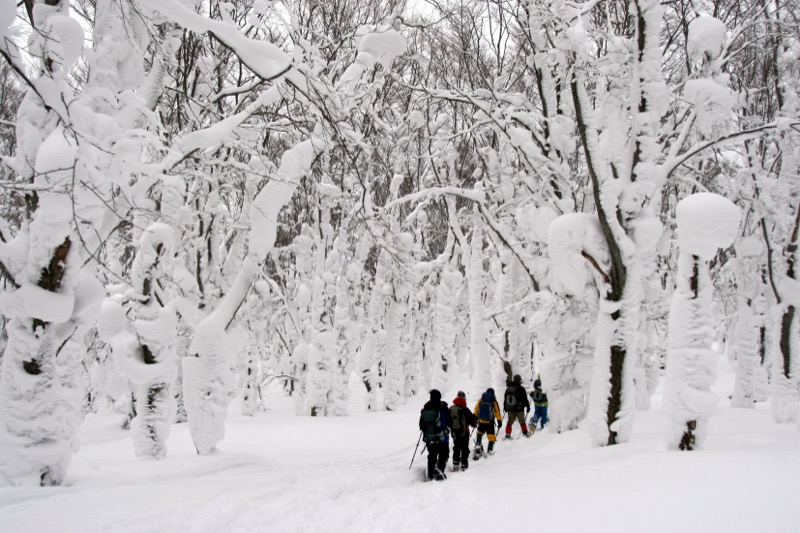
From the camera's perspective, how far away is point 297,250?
61.7ft

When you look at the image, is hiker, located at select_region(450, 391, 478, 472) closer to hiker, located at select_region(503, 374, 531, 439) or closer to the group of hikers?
the group of hikers

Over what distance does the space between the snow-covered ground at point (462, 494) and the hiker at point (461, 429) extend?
1.39 feet

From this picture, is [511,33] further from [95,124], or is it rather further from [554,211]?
[95,124]

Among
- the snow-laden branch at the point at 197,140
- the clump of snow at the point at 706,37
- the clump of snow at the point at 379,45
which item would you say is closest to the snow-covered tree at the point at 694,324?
the clump of snow at the point at 706,37

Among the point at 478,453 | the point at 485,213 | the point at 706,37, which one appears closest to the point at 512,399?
the point at 478,453

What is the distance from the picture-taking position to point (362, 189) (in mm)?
5480

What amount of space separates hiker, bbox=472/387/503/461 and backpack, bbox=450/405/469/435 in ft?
3.75

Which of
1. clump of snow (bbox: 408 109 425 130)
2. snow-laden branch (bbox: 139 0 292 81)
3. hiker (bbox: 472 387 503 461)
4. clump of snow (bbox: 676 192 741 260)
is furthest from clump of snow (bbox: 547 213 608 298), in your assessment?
snow-laden branch (bbox: 139 0 292 81)

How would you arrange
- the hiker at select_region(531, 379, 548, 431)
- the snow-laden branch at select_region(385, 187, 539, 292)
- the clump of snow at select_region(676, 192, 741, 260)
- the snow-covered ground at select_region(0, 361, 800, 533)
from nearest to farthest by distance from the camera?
the snow-covered ground at select_region(0, 361, 800, 533) → the clump of snow at select_region(676, 192, 741, 260) → the snow-laden branch at select_region(385, 187, 539, 292) → the hiker at select_region(531, 379, 548, 431)

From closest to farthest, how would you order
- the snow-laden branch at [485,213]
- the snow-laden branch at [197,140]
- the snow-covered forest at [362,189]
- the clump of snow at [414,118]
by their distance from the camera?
the snow-covered forest at [362,189], the snow-laden branch at [197,140], the snow-laden branch at [485,213], the clump of snow at [414,118]

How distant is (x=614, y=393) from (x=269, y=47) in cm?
624

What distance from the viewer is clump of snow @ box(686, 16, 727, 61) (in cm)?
655

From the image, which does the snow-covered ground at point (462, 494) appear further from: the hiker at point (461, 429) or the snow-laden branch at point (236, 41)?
the snow-laden branch at point (236, 41)

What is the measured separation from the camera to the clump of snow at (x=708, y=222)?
580 centimetres
